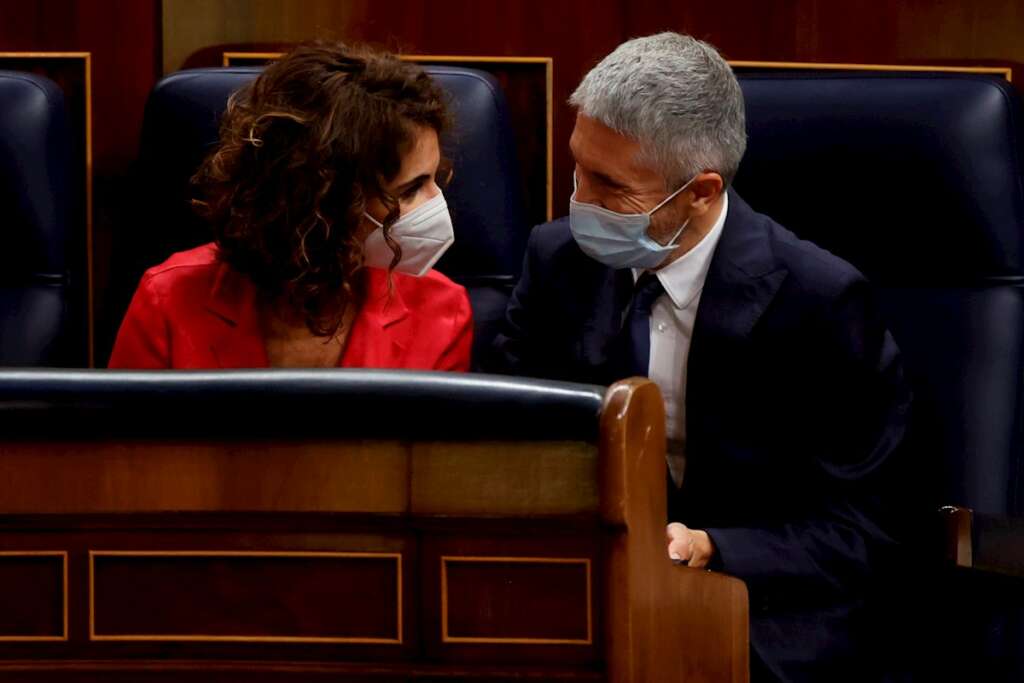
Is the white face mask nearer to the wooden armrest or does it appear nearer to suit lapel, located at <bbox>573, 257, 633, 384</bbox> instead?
suit lapel, located at <bbox>573, 257, 633, 384</bbox>

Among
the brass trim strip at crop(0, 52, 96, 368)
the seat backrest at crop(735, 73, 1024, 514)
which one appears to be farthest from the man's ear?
the brass trim strip at crop(0, 52, 96, 368)

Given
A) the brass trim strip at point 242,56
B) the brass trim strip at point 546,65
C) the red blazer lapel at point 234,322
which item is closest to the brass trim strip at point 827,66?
the brass trim strip at point 546,65

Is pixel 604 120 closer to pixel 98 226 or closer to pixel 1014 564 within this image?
pixel 1014 564

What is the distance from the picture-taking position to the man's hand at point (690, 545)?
48.2 inches

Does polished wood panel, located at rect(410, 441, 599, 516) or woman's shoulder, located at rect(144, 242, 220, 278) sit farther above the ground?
woman's shoulder, located at rect(144, 242, 220, 278)

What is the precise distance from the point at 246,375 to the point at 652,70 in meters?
0.67

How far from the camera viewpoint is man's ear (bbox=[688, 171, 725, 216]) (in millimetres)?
1396

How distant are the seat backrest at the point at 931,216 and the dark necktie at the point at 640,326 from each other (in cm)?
17

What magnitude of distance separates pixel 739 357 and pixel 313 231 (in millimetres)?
484

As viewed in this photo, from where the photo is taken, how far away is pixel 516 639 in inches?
33.5

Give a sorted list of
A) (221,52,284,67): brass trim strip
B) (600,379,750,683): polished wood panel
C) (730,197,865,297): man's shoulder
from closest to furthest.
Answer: (600,379,750,683): polished wood panel → (730,197,865,297): man's shoulder → (221,52,284,67): brass trim strip

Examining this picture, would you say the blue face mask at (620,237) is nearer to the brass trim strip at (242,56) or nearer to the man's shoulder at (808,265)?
the man's shoulder at (808,265)

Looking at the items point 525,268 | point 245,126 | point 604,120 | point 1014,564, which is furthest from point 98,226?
point 1014,564

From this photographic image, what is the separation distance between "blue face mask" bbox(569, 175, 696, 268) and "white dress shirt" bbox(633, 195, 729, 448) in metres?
0.03
